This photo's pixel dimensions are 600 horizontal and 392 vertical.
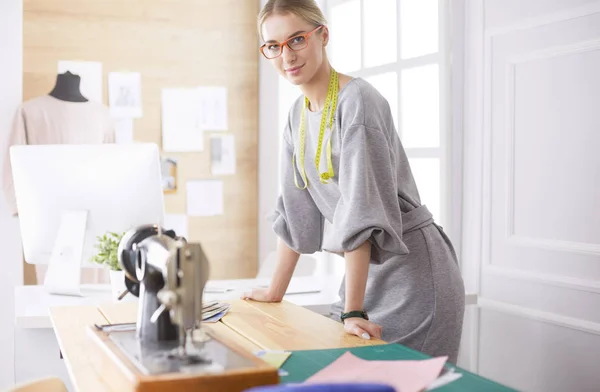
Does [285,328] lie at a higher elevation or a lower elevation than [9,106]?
lower

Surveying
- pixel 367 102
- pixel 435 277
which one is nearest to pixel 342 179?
pixel 367 102

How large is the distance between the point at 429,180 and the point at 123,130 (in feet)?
6.84

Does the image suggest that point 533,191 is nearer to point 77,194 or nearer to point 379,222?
point 379,222

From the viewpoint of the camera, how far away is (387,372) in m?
1.32

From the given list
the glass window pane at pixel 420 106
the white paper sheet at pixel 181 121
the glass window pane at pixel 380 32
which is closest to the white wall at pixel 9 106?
the white paper sheet at pixel 181 121

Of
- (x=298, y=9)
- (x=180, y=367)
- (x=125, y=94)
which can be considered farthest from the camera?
(x=125, y=94)

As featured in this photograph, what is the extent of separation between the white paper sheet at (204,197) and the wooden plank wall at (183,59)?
0.04 meters

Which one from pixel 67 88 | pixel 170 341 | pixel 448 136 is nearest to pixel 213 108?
pixel 67 88

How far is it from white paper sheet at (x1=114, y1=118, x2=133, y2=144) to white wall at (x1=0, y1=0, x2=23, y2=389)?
62cm

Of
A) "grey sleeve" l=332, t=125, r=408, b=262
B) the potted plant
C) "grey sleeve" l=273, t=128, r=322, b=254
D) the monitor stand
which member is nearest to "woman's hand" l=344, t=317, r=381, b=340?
"grey sleeve" l=332, t=125, r=408, b=262

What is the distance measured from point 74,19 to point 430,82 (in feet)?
7.45

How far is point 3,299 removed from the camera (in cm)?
415

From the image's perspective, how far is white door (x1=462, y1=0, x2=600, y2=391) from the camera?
2.36 m

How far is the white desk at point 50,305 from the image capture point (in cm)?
218
